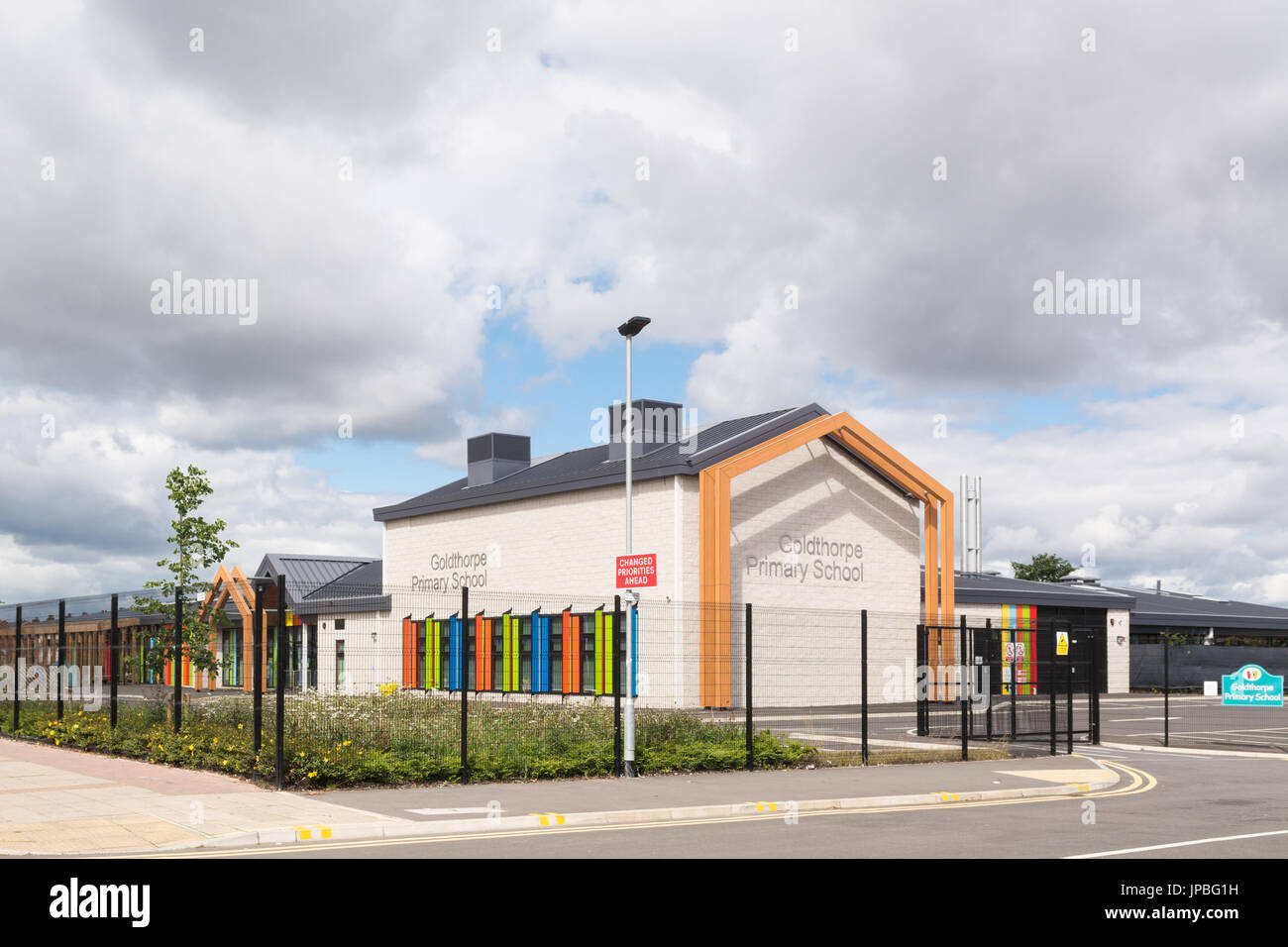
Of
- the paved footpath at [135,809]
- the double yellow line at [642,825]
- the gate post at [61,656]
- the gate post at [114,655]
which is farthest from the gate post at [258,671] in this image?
the gate post at [61,656]

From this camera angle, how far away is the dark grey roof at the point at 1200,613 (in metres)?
64.6

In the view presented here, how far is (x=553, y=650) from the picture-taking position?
40.5 m

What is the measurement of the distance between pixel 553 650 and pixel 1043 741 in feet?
65.6

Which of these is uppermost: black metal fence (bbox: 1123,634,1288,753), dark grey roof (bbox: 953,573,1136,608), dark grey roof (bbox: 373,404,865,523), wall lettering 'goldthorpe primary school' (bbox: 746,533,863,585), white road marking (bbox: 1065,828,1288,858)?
dark grey roof (bbox: 373,404,865,523)

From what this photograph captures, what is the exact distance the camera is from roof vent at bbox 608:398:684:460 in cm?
A: 4428

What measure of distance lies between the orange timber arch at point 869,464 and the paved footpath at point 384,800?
12.9 meters

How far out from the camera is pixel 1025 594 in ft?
174

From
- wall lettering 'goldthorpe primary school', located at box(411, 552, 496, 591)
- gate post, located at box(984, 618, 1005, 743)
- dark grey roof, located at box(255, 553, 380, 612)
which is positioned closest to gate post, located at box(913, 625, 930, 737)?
gate post, located at box(984, 618, 1005, 743)

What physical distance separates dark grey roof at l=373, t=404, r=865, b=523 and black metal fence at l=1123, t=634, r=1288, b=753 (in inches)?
535

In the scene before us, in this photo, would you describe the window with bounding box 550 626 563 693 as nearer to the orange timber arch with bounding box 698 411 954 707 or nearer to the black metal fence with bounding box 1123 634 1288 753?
the orange timber arch with bounding box 698 411 954 707

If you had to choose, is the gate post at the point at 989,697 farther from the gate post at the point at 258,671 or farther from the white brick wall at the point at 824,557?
the gate post at the point at 258,671

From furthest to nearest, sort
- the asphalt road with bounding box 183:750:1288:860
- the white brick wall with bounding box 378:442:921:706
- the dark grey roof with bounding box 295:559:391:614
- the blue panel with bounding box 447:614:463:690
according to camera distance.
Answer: the dark grey roof with bounding box 295:559:391:614 < the white brick wall with bounding box 378:442:921:706 < the blue panel with bounding box 447:614:463:690 < the asphalt road with bounding box 183:750:1288:860
